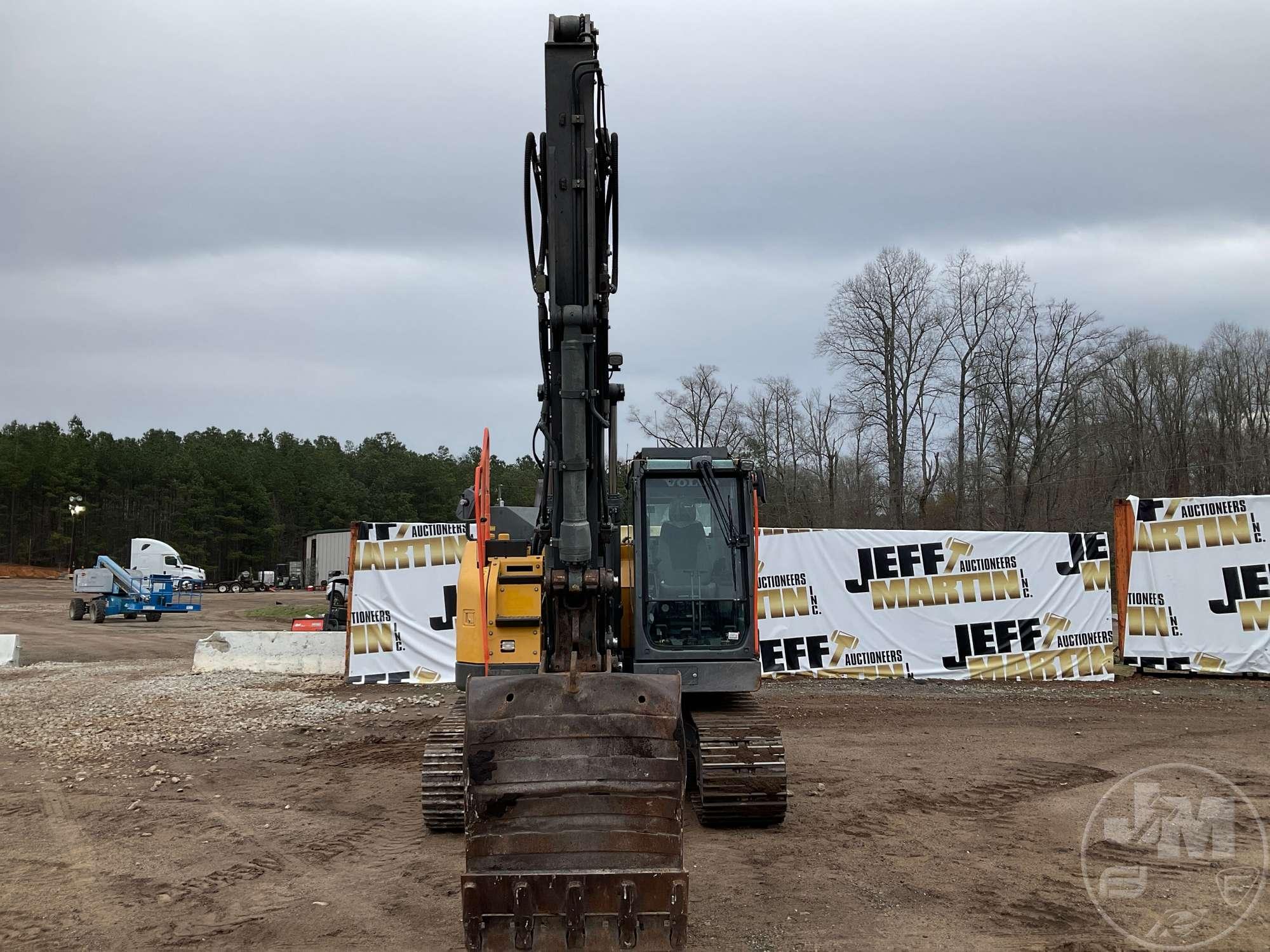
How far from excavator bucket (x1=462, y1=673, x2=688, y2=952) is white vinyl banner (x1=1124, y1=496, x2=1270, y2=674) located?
46.2 ft

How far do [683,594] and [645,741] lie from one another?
9.86ft

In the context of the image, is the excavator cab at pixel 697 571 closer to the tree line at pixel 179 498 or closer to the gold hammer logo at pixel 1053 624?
the gold hammer logo at pixel 1053 624

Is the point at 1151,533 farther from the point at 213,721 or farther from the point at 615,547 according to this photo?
the point at 213,721

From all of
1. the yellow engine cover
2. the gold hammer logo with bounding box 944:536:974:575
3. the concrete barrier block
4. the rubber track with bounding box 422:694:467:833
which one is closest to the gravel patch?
the concrete barrier block

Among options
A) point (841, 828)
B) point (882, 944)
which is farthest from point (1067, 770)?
Answer: point (882, 944)

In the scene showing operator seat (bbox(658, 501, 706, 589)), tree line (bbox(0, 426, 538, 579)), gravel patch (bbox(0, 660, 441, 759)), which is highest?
tree line (bbox(0, 426, 538, 579))

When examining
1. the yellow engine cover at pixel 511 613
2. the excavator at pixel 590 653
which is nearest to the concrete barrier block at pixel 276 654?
the excavator at pixel 590 653

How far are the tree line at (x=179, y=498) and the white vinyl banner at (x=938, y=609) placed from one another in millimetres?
53674

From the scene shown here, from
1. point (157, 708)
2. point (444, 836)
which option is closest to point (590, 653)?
point (444, 836)

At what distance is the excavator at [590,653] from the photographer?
452 centimetres

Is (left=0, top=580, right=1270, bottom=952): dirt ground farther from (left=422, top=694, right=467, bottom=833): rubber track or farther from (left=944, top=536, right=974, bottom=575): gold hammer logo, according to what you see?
(left=944, top=536, right=974, bottom=575): gold hammer logo

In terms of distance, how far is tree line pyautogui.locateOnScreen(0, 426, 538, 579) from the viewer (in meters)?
77.0

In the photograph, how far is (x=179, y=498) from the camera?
3132 inches

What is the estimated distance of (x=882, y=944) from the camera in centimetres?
542
